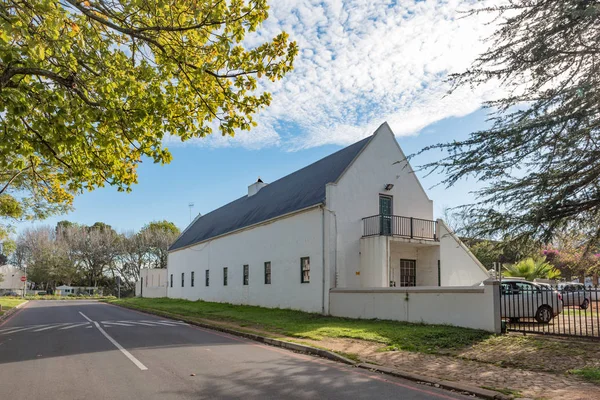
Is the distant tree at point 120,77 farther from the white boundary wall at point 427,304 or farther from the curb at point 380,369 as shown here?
the white boundary wall at point 427,304

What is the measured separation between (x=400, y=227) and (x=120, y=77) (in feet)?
53.5

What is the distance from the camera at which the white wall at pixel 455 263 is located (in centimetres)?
2188

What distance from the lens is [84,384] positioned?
7.48 m

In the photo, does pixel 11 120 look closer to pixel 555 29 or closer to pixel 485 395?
pixel 485 395

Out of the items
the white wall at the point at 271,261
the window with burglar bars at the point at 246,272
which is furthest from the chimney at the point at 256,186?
the window with burglar bars at the point at 246,272

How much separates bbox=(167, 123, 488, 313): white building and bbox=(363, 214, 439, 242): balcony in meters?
0.05

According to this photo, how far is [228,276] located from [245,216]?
13.2ft

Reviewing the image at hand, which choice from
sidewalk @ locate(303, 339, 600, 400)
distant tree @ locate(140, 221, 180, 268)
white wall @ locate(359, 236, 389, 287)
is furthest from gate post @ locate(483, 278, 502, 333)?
distant tree @ locate(140, 221, 180, 268)

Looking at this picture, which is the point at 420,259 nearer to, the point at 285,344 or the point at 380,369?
the point at 285,344

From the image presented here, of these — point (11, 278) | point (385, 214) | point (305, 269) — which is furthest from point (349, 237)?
point (11, 278)

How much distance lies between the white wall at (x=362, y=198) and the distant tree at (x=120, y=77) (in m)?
11.4

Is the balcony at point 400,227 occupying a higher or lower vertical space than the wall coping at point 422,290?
higher

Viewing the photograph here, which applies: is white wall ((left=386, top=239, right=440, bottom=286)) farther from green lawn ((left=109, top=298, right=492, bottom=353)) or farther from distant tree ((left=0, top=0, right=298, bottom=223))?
distant tree ((left=0, top=0, right=298, bottom=223))

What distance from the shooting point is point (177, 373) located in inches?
322
